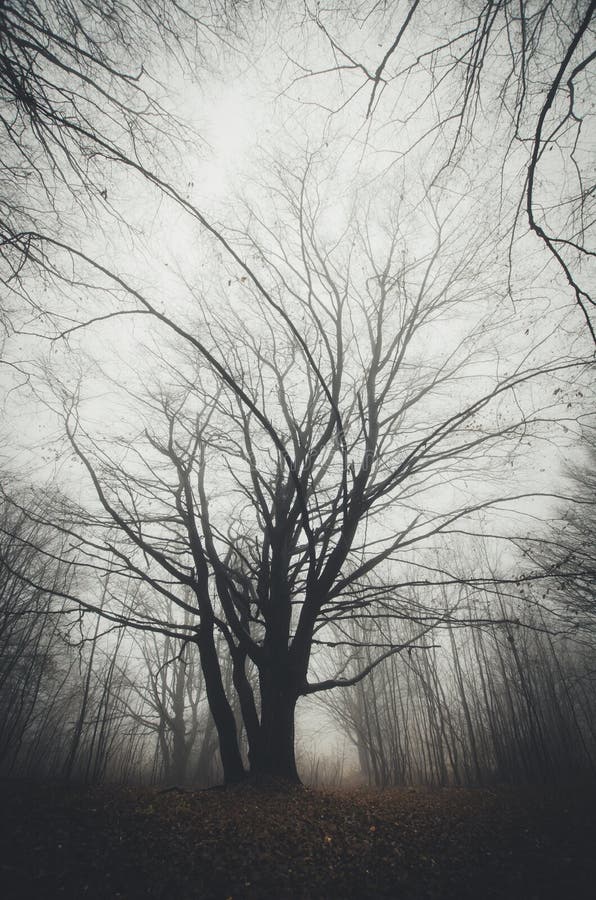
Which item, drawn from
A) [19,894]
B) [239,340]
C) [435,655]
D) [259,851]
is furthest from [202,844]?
[435,655]

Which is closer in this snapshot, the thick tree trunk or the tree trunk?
the thick tree trunk

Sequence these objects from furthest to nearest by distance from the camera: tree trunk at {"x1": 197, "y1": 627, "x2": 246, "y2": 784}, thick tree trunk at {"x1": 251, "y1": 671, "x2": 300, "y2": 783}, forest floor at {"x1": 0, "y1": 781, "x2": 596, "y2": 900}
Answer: tree trunk at {"x1": 197, "y1": 627, "x2": 246, "y2": 784} → thick tree trunk at {"x1": 251, "y1": 671, "x2": 300, "y2": 783} → forest floor at {"x1": 0, "y1": 781, "x2": 596, "y2": 900}

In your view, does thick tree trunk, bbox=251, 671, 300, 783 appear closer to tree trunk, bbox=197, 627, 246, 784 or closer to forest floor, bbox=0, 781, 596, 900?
tree trunk, bbox=197, 627, 246, 784

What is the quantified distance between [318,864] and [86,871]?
1.23 meters

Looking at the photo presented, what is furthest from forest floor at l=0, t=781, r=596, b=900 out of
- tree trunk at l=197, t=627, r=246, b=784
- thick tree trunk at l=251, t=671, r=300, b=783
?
tree trunk at l=197, t=627, r=246, b=784

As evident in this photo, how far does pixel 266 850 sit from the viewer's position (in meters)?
1.98

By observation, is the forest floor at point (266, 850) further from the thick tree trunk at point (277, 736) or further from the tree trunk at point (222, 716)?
the tree trunk at point (222, 716)

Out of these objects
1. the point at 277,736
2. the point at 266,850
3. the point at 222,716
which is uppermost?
the point at 222,716

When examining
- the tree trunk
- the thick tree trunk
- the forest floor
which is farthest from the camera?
Answer: the tree trunk

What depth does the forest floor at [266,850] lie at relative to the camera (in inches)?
63.1

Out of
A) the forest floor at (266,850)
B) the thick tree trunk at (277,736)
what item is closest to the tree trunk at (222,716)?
the thick tree trunk at (277,736)

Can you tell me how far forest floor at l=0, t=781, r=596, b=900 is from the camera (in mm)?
1603

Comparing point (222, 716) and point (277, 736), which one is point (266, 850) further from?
point (222, 716)

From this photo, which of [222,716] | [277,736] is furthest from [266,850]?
[222,716]
